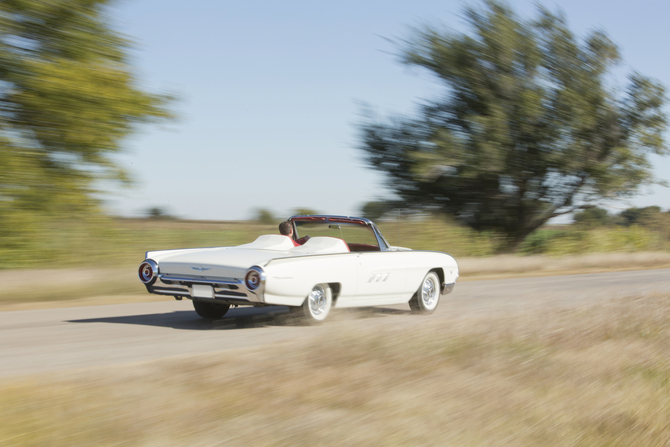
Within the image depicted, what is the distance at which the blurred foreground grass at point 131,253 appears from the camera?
12.3 m

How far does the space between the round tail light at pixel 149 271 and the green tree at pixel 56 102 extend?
5.51 meters

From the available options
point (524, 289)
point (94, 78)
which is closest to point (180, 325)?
point (94, 78)

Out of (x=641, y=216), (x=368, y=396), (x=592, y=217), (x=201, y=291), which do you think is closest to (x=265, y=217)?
(x=201, y=291)

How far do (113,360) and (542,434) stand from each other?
378 cm

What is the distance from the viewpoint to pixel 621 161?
1123 inches

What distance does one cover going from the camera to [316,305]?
8164 millimetres

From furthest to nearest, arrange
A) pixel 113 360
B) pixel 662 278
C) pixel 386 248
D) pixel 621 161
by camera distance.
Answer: pixel 621 161 → pixel 662 278 → pixel 386 248 → pixel 113 360

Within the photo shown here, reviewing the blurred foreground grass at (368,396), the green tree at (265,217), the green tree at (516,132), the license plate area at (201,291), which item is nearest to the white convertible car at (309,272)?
the license plate area at (201,291)

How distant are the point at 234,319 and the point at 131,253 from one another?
6.23 meters

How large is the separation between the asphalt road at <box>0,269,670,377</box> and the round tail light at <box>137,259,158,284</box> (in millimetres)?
593

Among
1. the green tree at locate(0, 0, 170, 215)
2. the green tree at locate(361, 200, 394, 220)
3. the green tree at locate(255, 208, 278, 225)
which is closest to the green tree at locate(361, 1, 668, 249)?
the green tree at locate(361, 200, 394, 220)

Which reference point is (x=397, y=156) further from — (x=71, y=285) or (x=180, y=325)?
(x=180, y=325)

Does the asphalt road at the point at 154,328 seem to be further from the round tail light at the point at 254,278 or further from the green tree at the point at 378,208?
the green tree at the point at 378,208

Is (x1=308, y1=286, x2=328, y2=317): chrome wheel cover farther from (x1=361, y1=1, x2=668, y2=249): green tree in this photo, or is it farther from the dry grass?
(x1=361, y1=1, x2=668, y2=249): green tree
